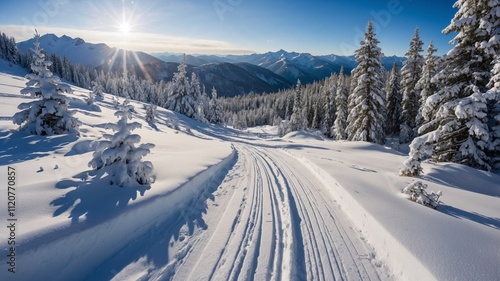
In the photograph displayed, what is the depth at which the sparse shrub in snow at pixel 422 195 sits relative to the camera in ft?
23.0

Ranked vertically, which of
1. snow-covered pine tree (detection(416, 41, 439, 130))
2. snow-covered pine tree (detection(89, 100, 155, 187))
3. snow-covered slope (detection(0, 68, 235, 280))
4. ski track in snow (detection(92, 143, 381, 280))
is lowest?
ski track in snow (detection(92, 143, 381, 280))

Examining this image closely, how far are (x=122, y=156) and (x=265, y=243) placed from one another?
15.4ft

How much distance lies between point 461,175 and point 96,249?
→ 14063mm

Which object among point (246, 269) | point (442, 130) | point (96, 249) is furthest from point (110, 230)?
point (442, 130)

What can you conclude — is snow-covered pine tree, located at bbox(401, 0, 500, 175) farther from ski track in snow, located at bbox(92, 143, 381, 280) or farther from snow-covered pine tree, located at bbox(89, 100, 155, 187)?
snow-covered pine tree, located at bbox(89, 100, 155, 187)

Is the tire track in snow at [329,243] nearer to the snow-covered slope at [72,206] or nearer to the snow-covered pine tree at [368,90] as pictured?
the snow-covered slope at [72,206]

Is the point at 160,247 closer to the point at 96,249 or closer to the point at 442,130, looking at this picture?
the point at 96,249

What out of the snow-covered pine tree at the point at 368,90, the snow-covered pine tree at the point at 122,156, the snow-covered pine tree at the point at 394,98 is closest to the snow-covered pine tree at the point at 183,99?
the snow-covered pine tree at the point at 368,90

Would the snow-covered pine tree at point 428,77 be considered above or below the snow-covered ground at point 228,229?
above

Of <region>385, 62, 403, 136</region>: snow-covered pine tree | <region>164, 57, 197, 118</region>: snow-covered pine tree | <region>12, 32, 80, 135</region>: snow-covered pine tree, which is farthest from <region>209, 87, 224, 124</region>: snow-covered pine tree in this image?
<region>12, 32, 80, 135</region>: snow-covered pine tree

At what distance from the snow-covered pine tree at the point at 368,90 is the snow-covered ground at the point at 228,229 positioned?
1712 centimetres

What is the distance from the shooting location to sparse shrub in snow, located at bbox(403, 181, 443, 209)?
7.00 metres

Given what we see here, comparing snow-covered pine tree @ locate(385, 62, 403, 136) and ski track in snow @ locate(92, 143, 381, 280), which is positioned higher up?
snow-covered pine tree @ locate(385, 62, 403, 136)

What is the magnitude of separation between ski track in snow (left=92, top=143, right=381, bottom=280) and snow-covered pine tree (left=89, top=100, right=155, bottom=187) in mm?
1954
